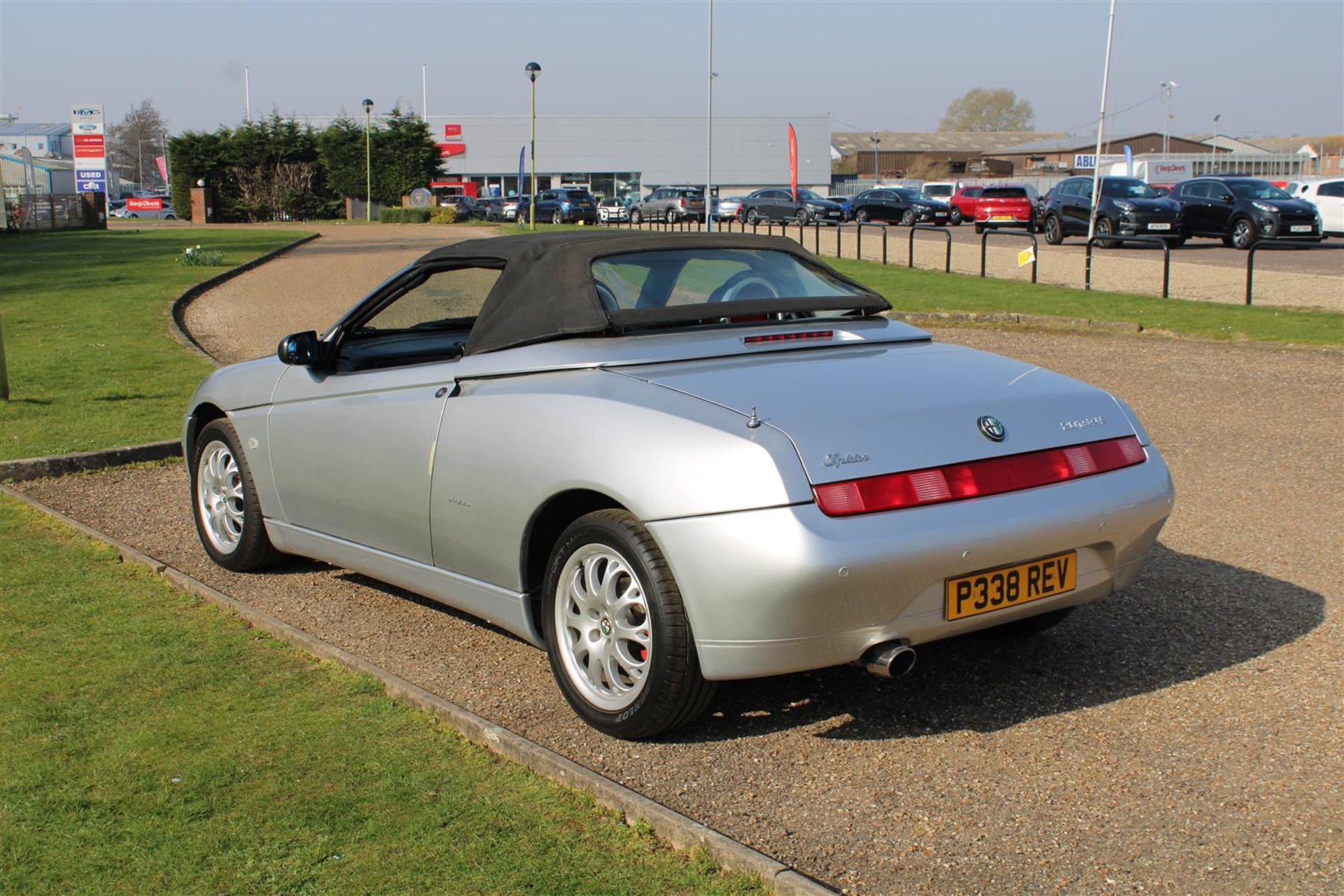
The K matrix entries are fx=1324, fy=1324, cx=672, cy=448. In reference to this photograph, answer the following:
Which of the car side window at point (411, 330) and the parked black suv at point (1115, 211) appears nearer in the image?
the car side window at point (411, 330)

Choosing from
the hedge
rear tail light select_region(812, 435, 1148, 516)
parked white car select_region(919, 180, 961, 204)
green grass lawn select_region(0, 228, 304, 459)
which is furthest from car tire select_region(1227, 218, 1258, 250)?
the hedge

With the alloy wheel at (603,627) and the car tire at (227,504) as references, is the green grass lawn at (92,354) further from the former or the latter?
the alloy wheel at (603,627)

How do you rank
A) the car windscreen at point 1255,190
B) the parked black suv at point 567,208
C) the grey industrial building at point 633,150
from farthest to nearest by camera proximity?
the grey industrial building at point 633,150 < the parked black suv at point 567,208 < the car windscreen at point 1255,190

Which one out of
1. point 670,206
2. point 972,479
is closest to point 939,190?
point 670,206

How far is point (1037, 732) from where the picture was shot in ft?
13.4

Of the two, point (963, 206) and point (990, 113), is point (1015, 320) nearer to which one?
point (963, 206)

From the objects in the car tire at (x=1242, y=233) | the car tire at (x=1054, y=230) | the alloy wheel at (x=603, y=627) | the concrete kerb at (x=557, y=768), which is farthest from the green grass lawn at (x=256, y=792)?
the car tire at (x=1054, y=230)

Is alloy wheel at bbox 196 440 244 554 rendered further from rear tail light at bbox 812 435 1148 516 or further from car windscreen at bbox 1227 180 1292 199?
car windscreen at bbox 1227 180 1292 199

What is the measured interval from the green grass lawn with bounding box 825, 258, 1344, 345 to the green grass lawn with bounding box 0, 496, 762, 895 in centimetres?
844

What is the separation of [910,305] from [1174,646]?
42.7 feet

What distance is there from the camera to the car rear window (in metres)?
4.72

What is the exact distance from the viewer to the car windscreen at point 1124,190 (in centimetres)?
3244

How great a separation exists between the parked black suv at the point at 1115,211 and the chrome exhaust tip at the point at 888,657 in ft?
95.3

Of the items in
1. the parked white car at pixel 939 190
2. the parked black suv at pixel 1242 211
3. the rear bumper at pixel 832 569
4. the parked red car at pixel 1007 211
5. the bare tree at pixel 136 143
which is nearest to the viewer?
the rear bumper at pixel 832 569
